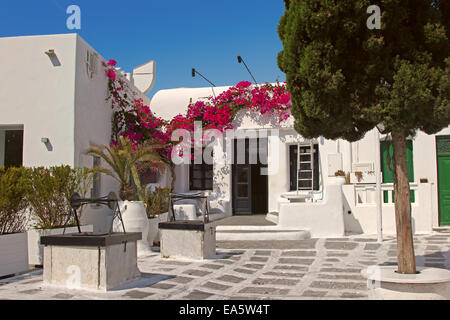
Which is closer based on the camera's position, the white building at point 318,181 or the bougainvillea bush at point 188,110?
the white building at point 318,181

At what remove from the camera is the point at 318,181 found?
13.8 m

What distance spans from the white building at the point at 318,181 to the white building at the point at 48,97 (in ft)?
16.3

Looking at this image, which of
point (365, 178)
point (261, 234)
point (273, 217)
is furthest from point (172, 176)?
point (365, 178)

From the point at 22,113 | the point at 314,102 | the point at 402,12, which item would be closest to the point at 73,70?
the point at 22,113

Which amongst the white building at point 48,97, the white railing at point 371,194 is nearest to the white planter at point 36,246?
the white building at point 48,97

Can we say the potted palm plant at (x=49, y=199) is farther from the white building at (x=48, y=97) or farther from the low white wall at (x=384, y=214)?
the low white wall at (x=384, y=214)

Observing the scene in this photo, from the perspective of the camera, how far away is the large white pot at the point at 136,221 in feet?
29.3

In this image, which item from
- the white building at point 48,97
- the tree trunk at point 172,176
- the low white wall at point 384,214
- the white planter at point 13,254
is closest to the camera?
the white planter at point 13,254

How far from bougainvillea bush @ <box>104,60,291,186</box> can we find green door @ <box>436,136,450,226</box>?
4.58 metres

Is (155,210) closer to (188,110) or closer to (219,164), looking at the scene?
(219,164)

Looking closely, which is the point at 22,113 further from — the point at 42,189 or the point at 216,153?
the point at 216,153

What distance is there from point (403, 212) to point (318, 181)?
8427mm

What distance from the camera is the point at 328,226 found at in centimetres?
1114

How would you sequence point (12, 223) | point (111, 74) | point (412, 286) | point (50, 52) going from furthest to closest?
point (111, 74) < point (50, 52) < point (12, 223) < point (412, 286)
